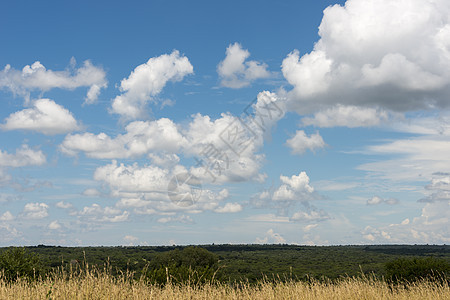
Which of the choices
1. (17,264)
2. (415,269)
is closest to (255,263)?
(415,269)

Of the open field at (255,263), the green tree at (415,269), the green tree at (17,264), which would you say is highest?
the green tree at (17,264)

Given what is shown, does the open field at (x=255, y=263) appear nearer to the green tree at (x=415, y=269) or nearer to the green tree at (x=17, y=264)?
the green tree at (x=17, y=264)

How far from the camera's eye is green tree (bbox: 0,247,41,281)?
2155 centimetres

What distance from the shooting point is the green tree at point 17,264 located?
21547mm

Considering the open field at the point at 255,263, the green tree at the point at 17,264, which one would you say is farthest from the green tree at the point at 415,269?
the green tree at the point at 17,264

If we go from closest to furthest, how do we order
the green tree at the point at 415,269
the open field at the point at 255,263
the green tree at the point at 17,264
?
the green tree at the point at 17,264 → the green tree at the point at 415,269 → the open field at the point at 255,263

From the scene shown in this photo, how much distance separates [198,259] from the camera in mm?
40562

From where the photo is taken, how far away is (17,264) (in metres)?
21.8

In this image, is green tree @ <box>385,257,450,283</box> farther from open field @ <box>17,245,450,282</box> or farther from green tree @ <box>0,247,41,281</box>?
green tree @ <box>0,247,41,281</box>

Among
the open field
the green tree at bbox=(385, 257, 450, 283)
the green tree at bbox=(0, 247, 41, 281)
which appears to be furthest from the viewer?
the open field

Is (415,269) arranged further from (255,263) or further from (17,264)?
(255,263)

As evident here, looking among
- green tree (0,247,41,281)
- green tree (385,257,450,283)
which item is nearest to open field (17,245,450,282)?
green tree (0,247,41,281)

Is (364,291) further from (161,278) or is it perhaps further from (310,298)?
(161,278)

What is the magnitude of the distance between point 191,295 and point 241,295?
1849 mm
